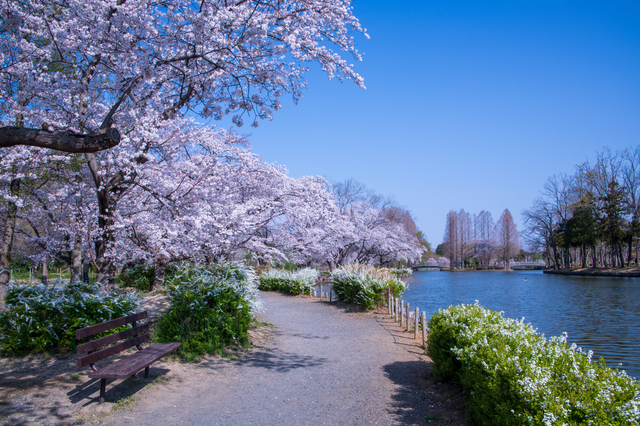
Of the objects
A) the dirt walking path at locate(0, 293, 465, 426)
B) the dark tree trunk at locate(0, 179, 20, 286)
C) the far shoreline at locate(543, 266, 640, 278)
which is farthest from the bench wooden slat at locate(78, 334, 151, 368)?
the far shoreline at locate(543, 266, 640, 278)

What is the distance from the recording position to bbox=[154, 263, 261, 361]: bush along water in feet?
21.7

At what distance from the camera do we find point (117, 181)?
7504 millimetres

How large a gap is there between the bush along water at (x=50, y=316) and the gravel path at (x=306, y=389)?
147 centimetres

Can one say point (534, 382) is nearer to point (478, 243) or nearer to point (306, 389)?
point (306, 389)

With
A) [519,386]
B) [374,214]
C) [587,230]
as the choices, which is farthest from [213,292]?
[587,230]

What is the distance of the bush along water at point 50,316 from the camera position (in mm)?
5727

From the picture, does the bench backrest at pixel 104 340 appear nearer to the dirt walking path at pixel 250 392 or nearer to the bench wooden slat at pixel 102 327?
the bench wooden slat at pixel 102 327

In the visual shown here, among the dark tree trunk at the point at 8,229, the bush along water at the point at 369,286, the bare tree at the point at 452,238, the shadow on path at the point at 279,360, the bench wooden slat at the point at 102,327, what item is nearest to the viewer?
the bench wooden slat at the point at 102,327

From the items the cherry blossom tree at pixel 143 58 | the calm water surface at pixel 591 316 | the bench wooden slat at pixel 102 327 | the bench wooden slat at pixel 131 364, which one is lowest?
the calm water surface at pixel 591 316

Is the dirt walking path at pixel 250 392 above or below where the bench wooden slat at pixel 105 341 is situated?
below

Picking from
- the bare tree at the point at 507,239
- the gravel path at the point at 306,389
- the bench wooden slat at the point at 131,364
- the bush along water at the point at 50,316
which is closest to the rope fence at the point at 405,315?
the gravel path at the point at 306,389

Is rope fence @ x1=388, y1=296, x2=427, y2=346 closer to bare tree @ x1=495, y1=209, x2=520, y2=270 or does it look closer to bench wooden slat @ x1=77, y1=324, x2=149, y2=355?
bench wooden slat @ x1=77, y1=324, x2=149, y2=355

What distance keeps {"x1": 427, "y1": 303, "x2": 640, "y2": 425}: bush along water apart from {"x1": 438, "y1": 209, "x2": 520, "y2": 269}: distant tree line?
7114 cm

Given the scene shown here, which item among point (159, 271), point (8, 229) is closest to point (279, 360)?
point (159, 271)
